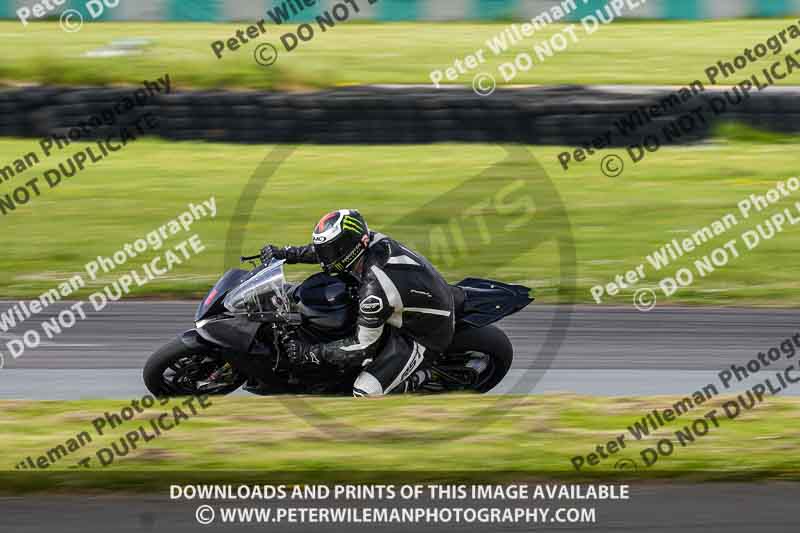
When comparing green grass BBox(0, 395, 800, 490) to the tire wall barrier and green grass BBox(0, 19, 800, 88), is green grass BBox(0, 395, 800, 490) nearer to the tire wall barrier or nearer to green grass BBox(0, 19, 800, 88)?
the tire wall barrier

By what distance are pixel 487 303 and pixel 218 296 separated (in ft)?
6.08

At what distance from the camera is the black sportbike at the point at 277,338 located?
7953 mm

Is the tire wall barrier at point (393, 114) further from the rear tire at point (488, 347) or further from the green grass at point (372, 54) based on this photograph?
the rear tire at point (488, 347)

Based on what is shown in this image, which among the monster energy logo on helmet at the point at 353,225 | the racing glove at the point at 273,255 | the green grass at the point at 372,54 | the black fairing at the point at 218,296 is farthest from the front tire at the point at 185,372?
the green grass at the point at 372,54

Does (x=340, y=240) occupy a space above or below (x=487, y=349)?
above

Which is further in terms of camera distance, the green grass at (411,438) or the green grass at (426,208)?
the green grass at (426,208)

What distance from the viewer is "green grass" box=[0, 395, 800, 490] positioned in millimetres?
6238

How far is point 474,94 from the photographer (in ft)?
59.0

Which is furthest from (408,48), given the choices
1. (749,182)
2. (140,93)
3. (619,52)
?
(749,182)

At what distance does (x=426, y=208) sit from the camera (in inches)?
637

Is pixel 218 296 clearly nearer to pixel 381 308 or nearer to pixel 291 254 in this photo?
pixel 291 254

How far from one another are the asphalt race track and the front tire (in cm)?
74

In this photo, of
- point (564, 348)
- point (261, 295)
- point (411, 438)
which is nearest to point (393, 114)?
point (564, 348)

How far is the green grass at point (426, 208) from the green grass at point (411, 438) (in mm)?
4874
